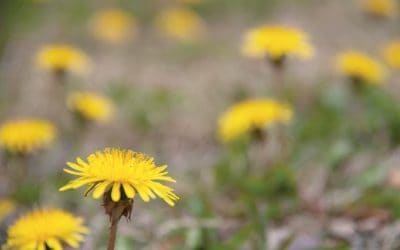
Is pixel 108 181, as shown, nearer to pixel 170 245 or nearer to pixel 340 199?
pixel 170 245

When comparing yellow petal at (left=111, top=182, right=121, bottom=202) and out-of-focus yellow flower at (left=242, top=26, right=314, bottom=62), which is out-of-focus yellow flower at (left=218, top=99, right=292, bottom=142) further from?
yellow petal at (left=111, top=182, right=121, bottom=202)

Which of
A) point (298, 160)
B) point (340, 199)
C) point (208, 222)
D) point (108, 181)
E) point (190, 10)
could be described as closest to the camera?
point (108, 181)

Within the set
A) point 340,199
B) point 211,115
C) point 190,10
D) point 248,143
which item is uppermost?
point 190,10

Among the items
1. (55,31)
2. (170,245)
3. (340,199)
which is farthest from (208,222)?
(55,31)

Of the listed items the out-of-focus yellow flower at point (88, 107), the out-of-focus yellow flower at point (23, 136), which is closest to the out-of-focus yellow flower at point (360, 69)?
the out-of-focus yellow flower at point (88, 107)

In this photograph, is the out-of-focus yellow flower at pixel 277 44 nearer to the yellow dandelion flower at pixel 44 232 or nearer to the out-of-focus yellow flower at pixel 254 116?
the out-of-focus yellow flower at pixel 254 116

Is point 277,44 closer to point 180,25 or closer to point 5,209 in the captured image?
point 5,209
